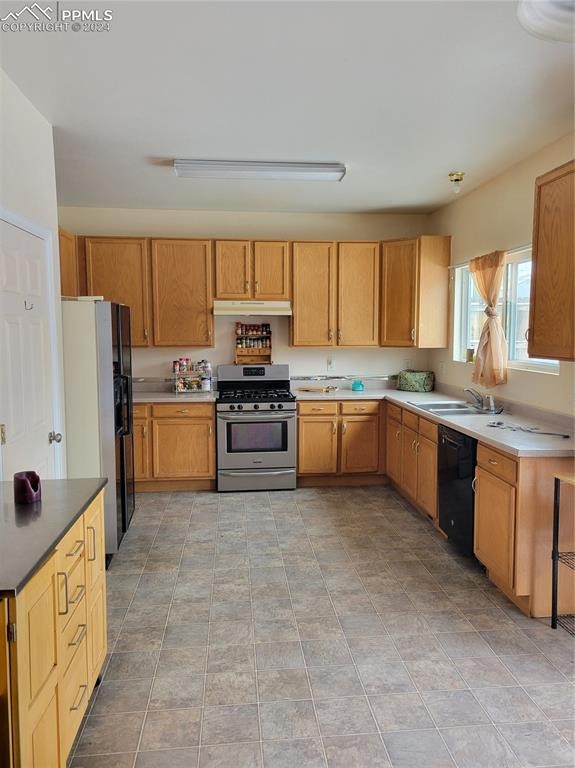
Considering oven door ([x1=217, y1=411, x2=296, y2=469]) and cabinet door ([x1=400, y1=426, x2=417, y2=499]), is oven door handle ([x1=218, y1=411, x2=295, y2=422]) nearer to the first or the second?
oven door ([x1=217, y1=411, x2=296, y2=469])

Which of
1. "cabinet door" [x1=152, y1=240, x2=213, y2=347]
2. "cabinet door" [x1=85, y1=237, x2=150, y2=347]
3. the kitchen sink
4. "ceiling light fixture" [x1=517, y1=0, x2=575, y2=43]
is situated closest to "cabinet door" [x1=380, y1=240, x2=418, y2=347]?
the kitchen sink

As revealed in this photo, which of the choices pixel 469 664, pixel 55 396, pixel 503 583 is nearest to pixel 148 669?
pixel 469 664

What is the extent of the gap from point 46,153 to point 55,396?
1.40 meters

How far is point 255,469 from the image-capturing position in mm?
4910

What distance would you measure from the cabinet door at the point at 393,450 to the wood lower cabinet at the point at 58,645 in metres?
3.07

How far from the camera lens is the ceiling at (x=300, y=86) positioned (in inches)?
80.6

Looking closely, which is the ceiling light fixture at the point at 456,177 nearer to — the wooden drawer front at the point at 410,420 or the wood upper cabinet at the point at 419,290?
the wood upper cabinet at the point at 419,290

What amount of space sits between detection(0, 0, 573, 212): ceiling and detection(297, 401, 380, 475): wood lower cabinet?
2.10 m

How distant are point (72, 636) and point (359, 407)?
11.9 ft

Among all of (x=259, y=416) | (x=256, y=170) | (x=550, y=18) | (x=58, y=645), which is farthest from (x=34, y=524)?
(x=259, y=416)

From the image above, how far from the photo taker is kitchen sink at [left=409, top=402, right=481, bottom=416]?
3923mm

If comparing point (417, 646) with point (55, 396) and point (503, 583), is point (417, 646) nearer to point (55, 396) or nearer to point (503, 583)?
point (503, 583)

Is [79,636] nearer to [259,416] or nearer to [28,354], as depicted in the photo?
[28,354]

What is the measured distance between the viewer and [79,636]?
182 centimetres
